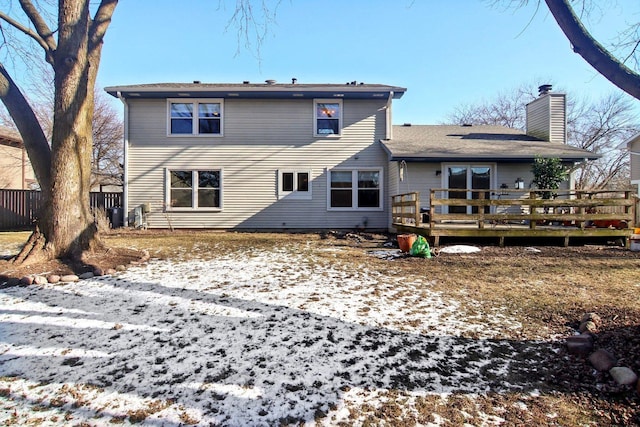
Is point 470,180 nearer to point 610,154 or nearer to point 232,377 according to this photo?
point 232,377

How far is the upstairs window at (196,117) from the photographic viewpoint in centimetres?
1246

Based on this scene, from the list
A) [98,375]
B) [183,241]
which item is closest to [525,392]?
[98,375]

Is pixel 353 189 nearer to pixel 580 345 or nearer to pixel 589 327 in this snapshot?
pixel 589 327

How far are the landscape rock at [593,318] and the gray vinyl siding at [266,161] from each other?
892 centimetres

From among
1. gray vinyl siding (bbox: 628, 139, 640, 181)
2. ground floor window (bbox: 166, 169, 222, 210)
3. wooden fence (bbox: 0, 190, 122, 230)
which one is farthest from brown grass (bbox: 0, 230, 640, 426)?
gray vinyl siding (bbox: 628, 139, 640, 181)

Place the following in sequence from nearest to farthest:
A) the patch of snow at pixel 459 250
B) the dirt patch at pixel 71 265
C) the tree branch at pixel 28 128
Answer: the dirt patch at pixel 71 265 < the tree branch at pixel 28 128 < the patch of snow at pixel 459 250

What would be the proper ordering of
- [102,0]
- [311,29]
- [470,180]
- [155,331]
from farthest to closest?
[470,180]
[311,29]
[102,0]
[155,331]

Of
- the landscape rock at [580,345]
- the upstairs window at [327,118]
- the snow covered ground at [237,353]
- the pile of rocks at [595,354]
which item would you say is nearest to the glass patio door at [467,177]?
the upstairs window at [327,118]

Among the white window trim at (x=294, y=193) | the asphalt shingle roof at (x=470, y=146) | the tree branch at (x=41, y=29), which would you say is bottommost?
the white window trim at (x=294, y=193)

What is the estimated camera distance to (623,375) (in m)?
2.45

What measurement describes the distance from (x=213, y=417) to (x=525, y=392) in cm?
215

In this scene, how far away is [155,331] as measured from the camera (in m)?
3.28

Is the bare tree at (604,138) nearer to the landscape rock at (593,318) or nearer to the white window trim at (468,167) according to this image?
the white window trim at (468,167)

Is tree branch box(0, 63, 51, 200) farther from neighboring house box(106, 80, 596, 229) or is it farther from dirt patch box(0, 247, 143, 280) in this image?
neighboring house box(106, 80, 596, 229)
